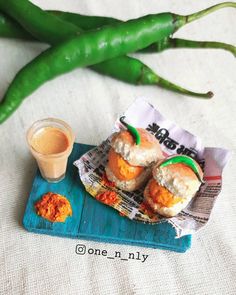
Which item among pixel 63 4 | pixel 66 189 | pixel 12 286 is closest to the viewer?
pixel 12 286

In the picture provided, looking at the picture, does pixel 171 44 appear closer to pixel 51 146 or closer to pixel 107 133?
pixel 107 133

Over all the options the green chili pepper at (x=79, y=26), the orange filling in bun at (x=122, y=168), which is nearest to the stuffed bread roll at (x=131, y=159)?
the orange filling in bun at (x=122, y=168)

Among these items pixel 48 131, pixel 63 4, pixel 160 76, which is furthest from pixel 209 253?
pixel 63 4

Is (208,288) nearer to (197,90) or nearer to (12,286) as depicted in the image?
(12,286)

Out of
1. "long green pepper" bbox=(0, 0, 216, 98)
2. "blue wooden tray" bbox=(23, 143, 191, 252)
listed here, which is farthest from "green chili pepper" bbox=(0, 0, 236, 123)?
"blue wooden tray" bbox=(23, 143, 191, 252)

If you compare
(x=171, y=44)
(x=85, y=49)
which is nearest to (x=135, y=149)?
(x=85, y=49)

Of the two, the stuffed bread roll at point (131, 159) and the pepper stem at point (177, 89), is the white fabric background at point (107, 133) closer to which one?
the pepper stem at point (177, 89)
